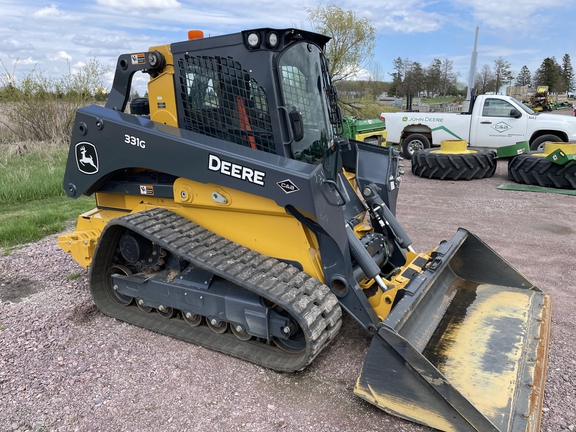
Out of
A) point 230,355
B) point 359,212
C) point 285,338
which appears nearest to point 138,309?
point 230,355

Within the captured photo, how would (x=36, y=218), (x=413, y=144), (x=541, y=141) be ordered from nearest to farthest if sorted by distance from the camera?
(x=36, y=218)
(x=541, y=141)
(x=413, y=144)

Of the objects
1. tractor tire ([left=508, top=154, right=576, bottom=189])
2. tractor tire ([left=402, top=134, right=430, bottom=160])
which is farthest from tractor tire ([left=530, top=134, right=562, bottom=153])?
tractor tire ([left=402, top=134, right=430, bottom=160])

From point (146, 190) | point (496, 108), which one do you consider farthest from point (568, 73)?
point (146, 190)

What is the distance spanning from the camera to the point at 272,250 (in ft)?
11.7

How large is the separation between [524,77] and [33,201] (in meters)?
67.1

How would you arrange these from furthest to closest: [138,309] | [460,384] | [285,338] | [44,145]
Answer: [44,145] < [138,309] < [285,338] < [460,384]

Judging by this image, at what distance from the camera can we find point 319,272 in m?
3.45

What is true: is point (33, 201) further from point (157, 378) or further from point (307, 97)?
point (307, 97)

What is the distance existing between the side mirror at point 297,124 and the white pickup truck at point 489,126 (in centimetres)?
1022

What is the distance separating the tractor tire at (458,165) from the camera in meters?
10.4

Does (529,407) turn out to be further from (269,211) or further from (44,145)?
(44,145)

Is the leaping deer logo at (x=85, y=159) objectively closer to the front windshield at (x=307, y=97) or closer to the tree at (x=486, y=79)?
the front windshield at (x=307, y=97)

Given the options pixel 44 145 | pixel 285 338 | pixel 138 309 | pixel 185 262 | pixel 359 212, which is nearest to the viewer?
pixel 285 338

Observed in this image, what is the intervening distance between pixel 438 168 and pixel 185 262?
819 centimetres
